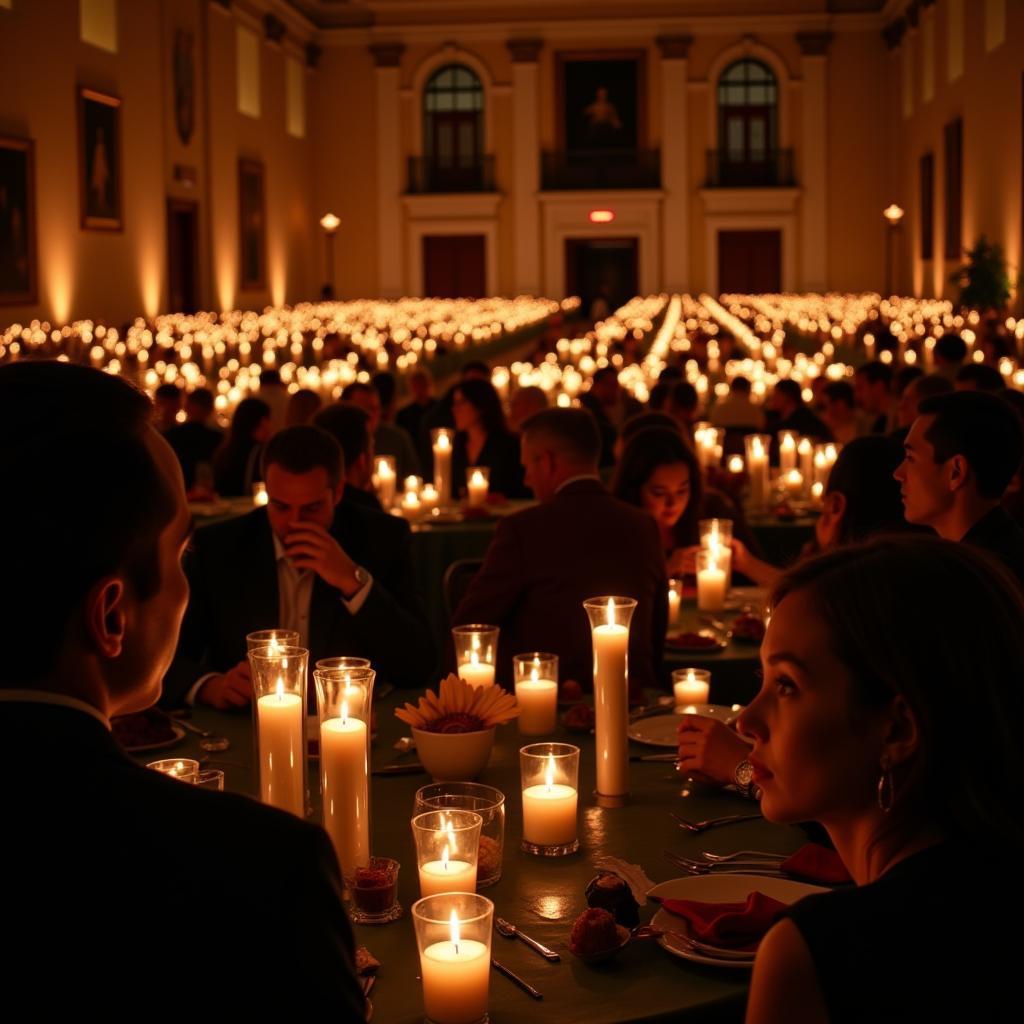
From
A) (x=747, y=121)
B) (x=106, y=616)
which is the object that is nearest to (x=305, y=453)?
(x=106, y=616)

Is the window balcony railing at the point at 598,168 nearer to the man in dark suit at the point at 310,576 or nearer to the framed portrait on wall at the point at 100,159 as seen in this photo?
the framed portrait on wall at the point at 100,159

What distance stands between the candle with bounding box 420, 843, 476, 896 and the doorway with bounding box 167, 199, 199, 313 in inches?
895

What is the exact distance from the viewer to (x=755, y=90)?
35469 millimetres

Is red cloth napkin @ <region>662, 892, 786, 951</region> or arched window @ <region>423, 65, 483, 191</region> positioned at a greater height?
arched window @ <region>423, 65, 483, 191</region>

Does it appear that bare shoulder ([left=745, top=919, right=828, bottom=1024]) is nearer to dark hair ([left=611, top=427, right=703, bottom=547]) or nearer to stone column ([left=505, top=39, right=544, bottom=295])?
dark hair ([left=611, top=427, right=703, bottom=547])

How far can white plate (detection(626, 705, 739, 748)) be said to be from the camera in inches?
132

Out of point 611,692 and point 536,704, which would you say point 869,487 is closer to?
point 536,704

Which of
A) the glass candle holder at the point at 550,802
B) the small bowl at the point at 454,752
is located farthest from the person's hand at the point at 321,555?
the glass candle holder at the point at 550,802

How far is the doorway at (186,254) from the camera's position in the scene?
2450 centimetres

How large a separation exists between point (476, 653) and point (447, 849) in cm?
118

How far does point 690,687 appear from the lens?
369 cm

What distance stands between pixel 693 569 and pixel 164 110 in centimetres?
1982

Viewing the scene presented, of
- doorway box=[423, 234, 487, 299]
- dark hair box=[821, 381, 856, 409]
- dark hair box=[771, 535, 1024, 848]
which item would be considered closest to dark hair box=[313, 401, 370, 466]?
dark hair box=[821, 381, 856, 409]

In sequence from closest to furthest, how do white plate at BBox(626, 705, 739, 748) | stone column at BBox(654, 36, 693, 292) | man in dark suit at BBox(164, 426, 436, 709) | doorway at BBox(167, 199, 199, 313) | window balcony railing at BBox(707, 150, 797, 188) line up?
1. white plate at BBox(626, 705, 739, 748)
2. man in dark suit at BBox(164, 426, 436, 709)
3. doorway at BBox(167, 199, 199, 313)
4. stone column at BBox(654, 36, 693, 292)
5. window balcony railing at BBox(707, 150, 797, 188)
